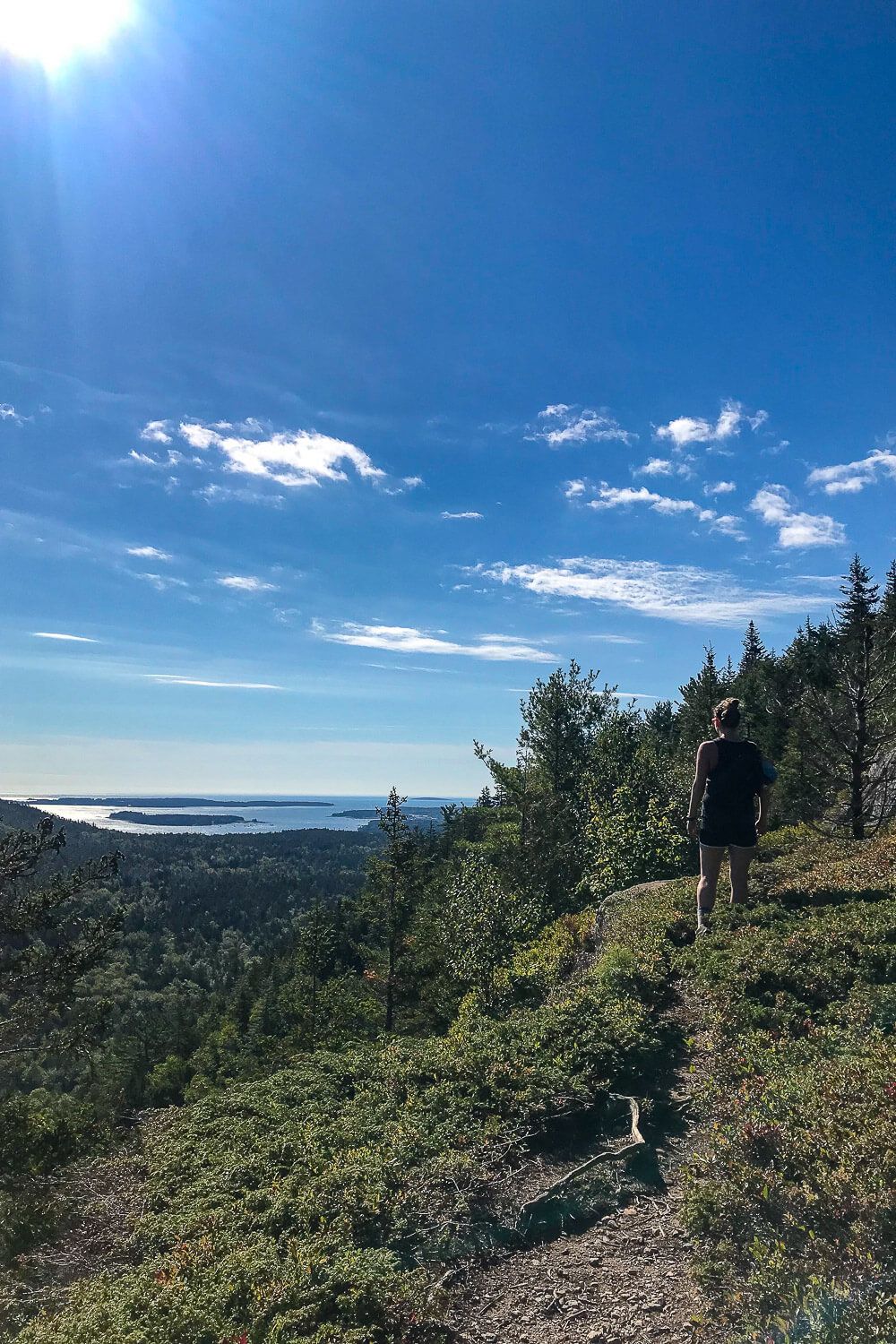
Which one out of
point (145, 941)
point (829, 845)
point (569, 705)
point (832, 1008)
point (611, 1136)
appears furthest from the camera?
point (145, 941)

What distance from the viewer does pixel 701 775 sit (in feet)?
26.2

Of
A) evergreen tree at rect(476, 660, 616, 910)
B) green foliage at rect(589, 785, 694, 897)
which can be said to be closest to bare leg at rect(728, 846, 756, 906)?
green foliage at rect(589, 785, 694, 897)

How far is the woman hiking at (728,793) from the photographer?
26.3ft

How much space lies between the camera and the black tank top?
8008 mm

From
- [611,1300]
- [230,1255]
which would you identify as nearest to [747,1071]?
[611,1300]

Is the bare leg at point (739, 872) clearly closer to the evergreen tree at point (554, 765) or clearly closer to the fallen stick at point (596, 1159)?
the fallen stick at point (596, 1159)

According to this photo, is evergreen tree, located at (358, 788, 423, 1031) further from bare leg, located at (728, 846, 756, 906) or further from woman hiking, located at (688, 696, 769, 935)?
woman hiking, located at (688, 696, 769, 935)

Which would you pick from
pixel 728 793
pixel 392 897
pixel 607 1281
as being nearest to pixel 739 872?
pixel 728 793

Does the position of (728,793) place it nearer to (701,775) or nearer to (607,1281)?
(701,775)

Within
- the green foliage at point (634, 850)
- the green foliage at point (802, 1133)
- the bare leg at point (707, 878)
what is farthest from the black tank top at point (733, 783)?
the green foliage at point (634, 850)

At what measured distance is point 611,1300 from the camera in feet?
12.6

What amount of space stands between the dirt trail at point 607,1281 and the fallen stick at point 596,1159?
9cm

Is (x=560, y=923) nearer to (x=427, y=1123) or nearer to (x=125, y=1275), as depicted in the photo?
(x=427, y=1123)

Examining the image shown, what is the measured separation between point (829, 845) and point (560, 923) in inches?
290
